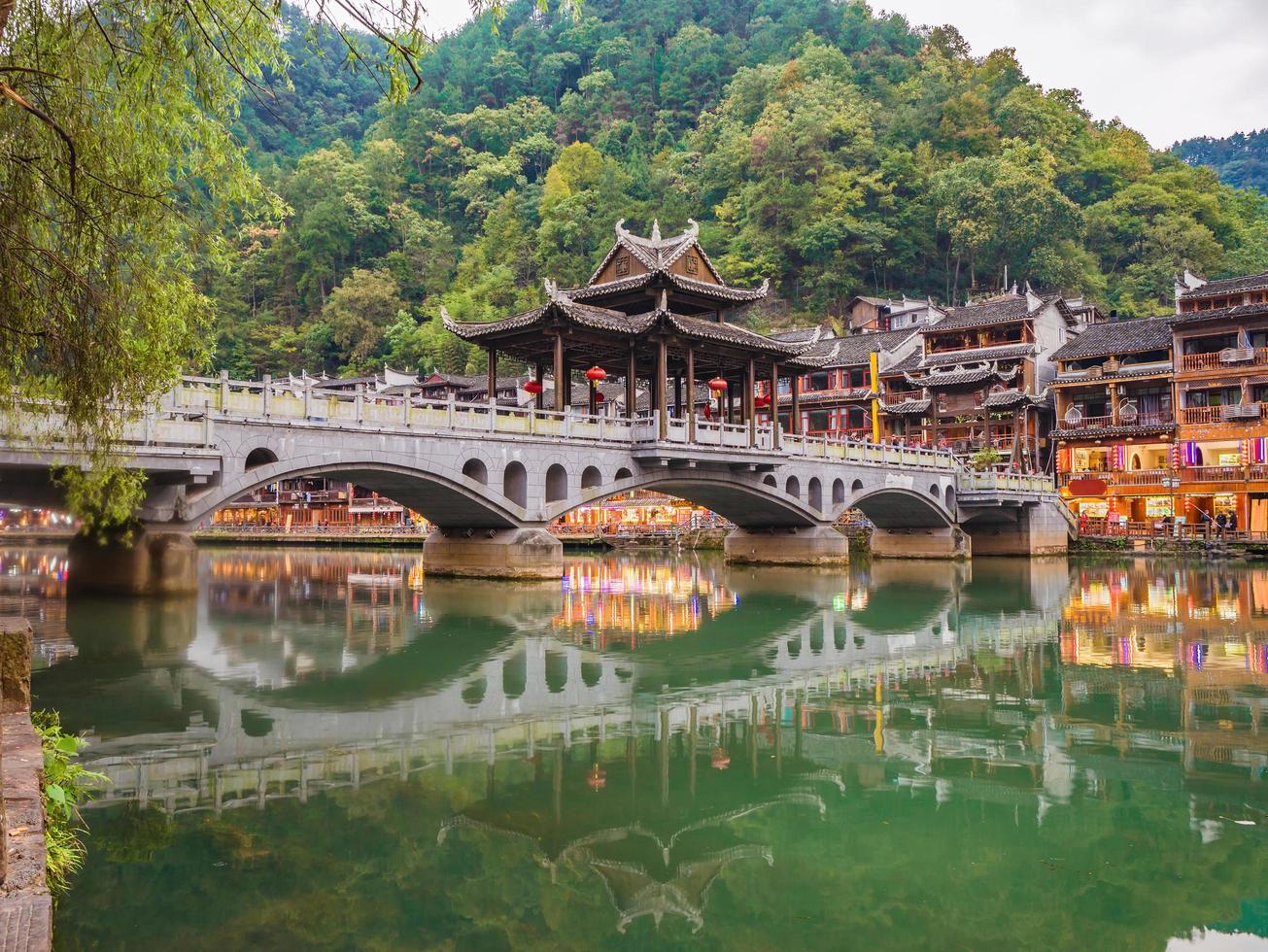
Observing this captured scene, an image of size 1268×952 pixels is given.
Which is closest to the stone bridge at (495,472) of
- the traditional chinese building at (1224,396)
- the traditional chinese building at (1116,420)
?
the traditional chinese building at (1116,420)

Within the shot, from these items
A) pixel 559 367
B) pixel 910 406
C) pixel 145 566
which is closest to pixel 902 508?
pixel 910 406

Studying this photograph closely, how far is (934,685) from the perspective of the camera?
53.0 ft

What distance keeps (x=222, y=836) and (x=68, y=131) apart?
6237mm

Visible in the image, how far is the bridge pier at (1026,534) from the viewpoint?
164 ft

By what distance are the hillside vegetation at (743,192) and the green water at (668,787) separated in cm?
5829

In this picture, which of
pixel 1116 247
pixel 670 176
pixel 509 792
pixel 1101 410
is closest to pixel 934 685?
pixel 509 792

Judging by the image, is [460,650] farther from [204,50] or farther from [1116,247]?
[1116,247]

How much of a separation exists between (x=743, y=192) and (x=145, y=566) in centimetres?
6694

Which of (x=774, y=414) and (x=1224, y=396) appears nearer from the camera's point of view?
(x=774, y=414)

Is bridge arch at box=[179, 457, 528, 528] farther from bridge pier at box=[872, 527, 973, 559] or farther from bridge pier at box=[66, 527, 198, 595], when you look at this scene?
bridge pier at box=[872, 527, 973, 559]

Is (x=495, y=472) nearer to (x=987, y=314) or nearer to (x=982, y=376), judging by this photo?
(x=982, y=376)

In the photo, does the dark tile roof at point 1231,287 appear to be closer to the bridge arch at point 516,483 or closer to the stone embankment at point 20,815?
the bridge arch at point 516,483

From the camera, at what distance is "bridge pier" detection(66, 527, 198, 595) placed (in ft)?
81.8

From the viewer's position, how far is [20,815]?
235 inches
